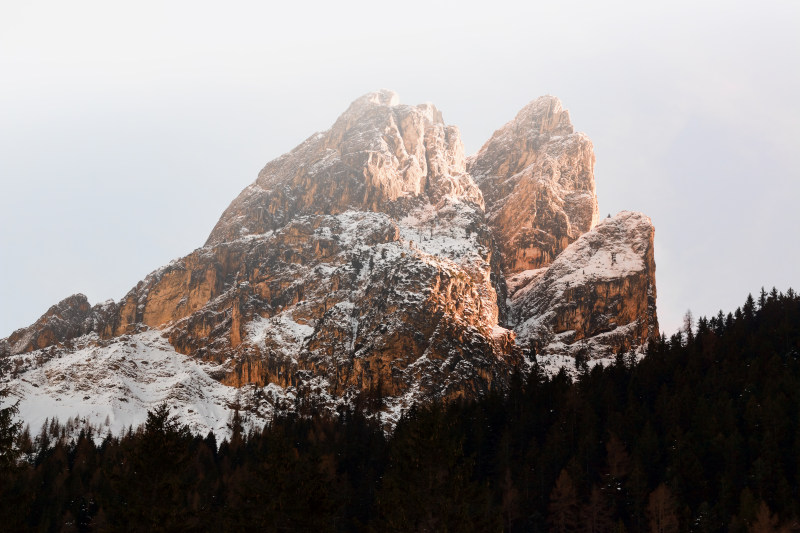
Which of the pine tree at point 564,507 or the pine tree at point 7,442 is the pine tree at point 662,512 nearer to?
the pine tree at point 564,507

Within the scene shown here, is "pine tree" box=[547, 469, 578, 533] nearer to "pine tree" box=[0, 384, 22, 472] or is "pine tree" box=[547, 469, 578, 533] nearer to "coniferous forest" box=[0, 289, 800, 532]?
"coniferous forest" box=[0, 289, 800, 532]

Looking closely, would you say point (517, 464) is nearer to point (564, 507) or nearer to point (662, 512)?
point (564, 507)

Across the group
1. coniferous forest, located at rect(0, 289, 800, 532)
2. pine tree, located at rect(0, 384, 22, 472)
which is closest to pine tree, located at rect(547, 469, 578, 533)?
A: coniferous forest, located at rect(0, 289, 800, 532)

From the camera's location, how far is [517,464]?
95438 millimetres

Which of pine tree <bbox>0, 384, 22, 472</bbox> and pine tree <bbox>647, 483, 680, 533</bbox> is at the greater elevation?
pine tree <bbox>0, 384, 22, 472</bbox>

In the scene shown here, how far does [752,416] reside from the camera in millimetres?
87750

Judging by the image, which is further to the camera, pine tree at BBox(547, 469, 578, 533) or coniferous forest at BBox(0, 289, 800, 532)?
pine tree at BBox(547, 469, 578, 533)

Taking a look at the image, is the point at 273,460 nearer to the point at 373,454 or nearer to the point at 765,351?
the point at 373,454

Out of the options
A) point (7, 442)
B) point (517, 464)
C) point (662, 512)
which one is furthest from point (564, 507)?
point (7, 442)

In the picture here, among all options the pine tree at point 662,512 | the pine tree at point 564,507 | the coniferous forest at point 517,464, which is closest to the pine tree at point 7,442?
the coniferous forest at point 517,464

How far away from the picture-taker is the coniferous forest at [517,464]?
126 ft

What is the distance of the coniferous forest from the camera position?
126ft

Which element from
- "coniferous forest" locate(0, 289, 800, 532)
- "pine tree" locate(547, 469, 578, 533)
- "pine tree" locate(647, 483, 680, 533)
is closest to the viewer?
"coniferous forest" locate(0, 289, 800, 532)

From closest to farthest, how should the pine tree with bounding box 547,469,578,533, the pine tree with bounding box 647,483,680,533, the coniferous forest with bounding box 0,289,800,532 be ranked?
the coniferous forest with bounding box 0,289,800,532
the pine tree with bounding box 647,483,680,533
the pine tree with bounding box 547,469,578,533
